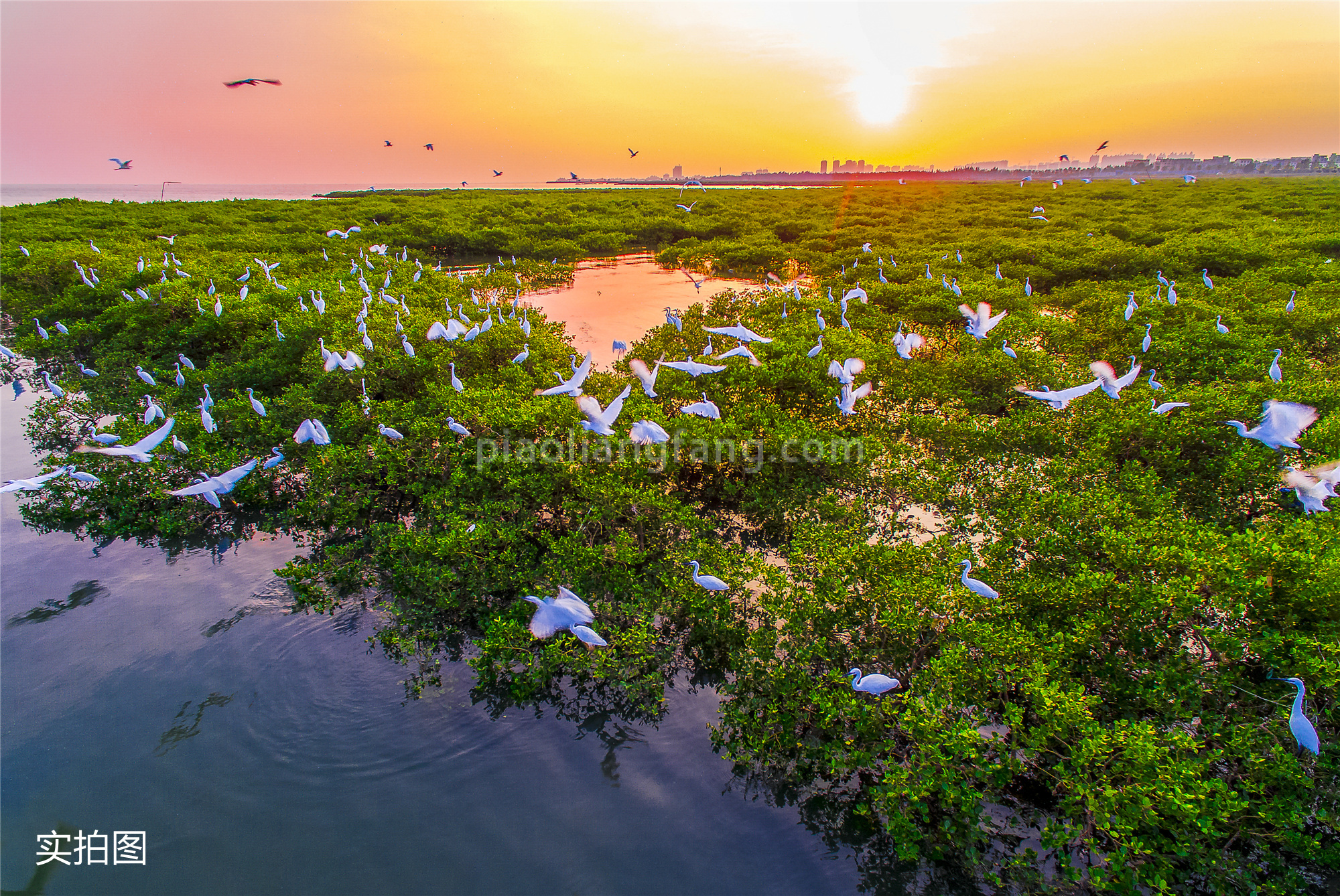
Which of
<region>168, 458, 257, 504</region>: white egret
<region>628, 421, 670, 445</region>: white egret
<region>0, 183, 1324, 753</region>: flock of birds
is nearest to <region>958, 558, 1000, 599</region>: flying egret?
<region>0, 183, 1324, 753</region>: flock of birds

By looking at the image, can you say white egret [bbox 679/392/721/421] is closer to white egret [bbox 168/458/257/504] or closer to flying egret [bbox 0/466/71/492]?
white egret [bbox 168/458/257/504]

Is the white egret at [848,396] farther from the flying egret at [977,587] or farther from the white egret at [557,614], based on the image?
the white egret at [557,614]

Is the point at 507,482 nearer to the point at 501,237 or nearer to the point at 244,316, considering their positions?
the point at 244,316

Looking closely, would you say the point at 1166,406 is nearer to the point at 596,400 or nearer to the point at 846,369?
the point at 846,369

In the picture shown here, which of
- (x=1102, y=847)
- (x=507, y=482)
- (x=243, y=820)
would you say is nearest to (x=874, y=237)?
(x=507, y=482)

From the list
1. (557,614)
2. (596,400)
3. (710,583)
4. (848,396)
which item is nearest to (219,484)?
(557,614)

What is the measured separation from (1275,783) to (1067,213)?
31.1m

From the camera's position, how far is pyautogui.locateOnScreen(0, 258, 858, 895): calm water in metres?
4.09

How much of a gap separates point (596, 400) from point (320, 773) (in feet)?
15.9

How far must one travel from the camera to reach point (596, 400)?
290 inches

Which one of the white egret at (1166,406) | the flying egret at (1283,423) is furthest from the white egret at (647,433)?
the white egret at (1166,406)

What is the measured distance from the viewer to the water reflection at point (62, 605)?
19.5 feet

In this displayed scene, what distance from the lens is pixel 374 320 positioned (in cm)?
1063

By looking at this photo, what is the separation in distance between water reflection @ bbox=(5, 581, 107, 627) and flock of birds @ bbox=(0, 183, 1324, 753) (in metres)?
1.28
